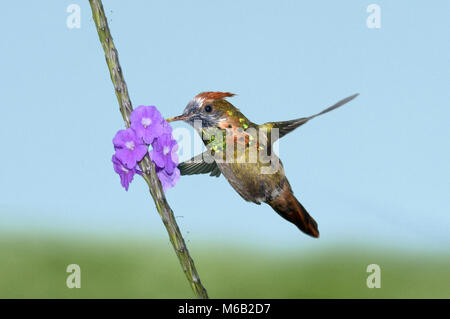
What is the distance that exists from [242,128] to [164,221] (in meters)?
0.69

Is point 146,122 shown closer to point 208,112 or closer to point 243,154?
point 208,112

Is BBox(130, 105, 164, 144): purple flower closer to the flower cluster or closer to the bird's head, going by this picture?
the flower cluster

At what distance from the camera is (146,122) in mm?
2117

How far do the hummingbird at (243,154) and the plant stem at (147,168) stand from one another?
0.34 m

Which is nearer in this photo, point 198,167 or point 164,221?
point 164,221

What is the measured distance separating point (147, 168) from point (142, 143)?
116 millimetres

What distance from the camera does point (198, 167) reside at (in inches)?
118

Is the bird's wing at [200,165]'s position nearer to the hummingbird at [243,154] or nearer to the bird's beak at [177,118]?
the hummingbird at [243,154]

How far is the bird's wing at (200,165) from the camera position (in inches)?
114

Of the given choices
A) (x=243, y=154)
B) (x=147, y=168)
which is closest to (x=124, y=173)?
(x=147, y=168)

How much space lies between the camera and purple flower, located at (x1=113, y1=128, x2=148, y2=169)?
6.84 feet

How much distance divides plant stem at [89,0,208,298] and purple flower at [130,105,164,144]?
0.03 m
